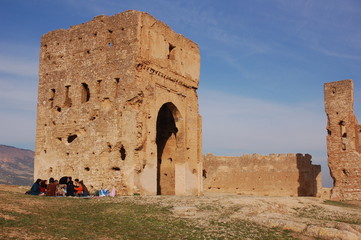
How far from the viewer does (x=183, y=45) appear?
2312cm

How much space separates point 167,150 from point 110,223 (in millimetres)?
11576

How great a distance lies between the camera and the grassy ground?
32.5 feet

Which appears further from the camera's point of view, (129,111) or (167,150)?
(167,150)

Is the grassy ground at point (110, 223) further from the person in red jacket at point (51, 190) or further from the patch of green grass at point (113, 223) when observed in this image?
the person in red jacket at point (51, 190)

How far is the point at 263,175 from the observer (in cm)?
3000

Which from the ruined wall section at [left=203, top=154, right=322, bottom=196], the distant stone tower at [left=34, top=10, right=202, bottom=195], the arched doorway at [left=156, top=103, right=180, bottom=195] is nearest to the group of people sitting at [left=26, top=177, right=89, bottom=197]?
the distant stone tower at [left=34, top=10, right=202, bottom=195]

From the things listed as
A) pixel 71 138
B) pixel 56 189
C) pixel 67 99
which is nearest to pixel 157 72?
pixel 67 99

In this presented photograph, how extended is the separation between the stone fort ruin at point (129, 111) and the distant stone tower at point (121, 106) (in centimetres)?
5

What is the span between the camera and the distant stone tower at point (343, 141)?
24700 mm

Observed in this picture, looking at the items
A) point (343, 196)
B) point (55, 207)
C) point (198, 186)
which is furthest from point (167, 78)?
point (343, 196)

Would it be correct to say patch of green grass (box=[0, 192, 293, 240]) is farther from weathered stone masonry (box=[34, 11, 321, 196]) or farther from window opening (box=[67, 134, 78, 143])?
window opening (box=[67, 134, 78, 143])

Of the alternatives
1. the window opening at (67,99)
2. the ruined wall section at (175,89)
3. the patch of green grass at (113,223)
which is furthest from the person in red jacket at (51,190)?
the window opening at (67,99)

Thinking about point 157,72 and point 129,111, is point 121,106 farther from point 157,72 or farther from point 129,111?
point 157,72

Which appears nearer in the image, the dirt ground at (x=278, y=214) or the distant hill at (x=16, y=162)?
the dirt ground at (x=278, y=214)
